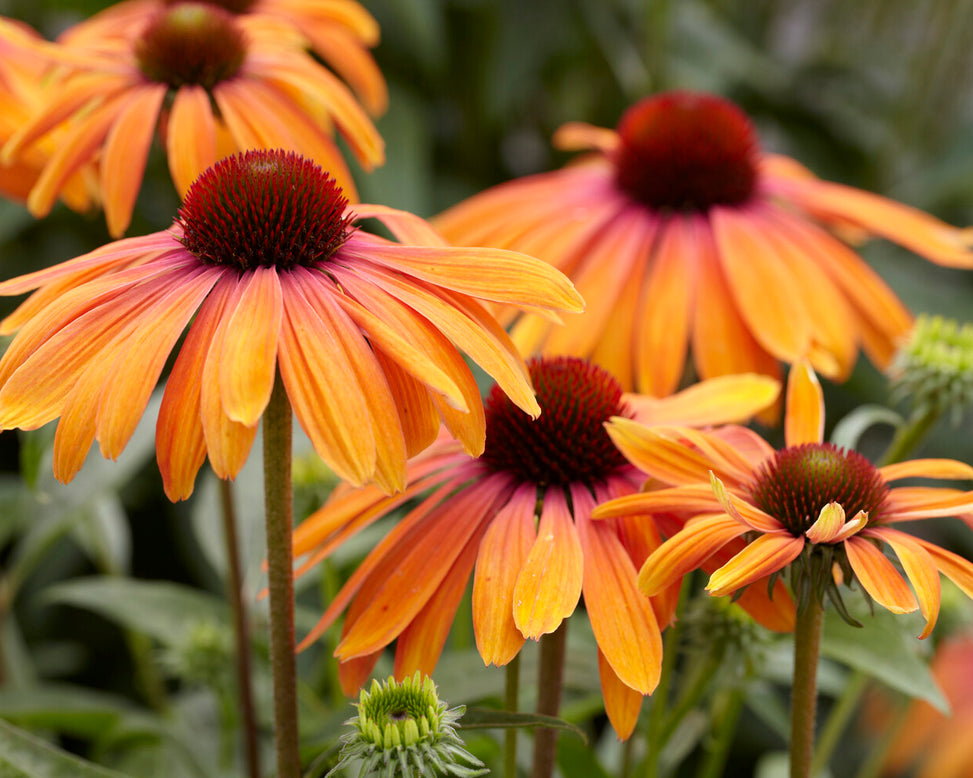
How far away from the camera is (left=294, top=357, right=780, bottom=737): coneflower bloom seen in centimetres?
41

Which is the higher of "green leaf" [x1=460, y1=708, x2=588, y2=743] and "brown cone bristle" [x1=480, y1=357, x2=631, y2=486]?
"brown cone bristle" [x1=480, y1=357, x2=631, y2=486]

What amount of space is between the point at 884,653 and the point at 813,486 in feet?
0.61

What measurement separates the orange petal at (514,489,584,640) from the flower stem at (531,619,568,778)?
0.17 ft

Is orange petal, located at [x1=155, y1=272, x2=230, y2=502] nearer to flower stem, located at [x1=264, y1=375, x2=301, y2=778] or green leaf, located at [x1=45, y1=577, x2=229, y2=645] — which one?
flower stem, located at [x1=264, y1=375, x2=301, y2=778]

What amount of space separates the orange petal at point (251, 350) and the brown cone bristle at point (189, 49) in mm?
304

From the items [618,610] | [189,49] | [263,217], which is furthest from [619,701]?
[189,49]

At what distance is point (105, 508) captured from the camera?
857mm

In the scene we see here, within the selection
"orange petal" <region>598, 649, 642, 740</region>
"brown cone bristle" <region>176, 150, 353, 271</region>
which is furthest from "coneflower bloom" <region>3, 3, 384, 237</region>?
"orange petal" <region>598, 649, 642, 740</region>

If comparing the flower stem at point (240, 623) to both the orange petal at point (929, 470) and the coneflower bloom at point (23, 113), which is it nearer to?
the coneflower bloom at point (23, 113)

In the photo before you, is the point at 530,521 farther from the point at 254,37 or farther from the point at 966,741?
the point at 966,741

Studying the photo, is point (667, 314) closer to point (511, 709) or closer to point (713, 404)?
point (713, 404)

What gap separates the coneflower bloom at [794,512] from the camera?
39 centimetres

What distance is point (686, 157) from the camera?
0.83m

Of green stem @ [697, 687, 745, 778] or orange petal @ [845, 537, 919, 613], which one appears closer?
orange petal @ [845, 537, 919, 613]
